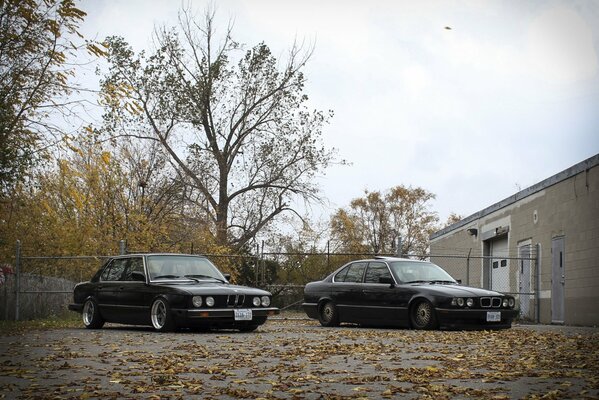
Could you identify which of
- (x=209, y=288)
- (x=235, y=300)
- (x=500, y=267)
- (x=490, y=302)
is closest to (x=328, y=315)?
(x=490, y=302)

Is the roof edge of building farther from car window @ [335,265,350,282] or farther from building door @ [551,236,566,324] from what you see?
A: car window @ [335,265,350,282]

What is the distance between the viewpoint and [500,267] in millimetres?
27703

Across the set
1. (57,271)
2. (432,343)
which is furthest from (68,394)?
(57,271)

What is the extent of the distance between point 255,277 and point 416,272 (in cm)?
599

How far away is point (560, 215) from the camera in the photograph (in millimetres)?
22719

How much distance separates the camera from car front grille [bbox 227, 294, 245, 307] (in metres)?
15.5

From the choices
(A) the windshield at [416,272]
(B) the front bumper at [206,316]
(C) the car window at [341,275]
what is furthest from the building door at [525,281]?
(B) the front bumper at [206,316]

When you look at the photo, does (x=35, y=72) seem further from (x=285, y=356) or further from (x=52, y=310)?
(x=285, y=356)

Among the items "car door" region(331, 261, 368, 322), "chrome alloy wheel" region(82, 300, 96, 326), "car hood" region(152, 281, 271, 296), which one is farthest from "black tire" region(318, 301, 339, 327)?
"chrome alloy wheel" region(82, 300, 96, 326)

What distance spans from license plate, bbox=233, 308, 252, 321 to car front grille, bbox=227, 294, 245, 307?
0.13 metres

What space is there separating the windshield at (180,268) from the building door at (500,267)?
12.1m

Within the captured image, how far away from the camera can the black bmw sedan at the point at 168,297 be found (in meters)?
15.4

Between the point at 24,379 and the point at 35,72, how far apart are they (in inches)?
421

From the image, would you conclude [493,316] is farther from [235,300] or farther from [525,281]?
[525,281]
